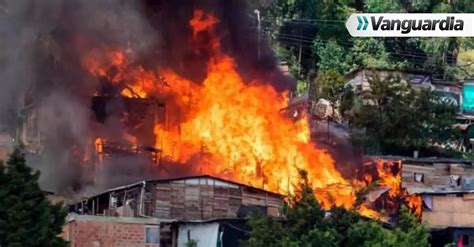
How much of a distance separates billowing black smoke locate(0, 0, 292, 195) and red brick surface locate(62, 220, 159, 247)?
7.88 m

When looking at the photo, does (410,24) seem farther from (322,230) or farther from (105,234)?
(105,234)

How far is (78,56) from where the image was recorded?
115 ft

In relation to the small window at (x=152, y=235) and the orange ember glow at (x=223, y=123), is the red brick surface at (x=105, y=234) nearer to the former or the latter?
the small window at (x=152, y=235)

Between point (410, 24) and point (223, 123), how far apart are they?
7537 millimetres

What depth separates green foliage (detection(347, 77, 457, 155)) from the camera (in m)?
34.7

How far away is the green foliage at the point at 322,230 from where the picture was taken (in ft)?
67.4

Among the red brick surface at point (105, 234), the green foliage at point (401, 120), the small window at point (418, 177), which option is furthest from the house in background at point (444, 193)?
the red brick surface at point (105, 234)

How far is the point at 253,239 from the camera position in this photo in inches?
835

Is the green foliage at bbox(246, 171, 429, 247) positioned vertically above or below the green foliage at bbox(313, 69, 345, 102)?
below

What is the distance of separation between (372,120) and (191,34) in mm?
7475

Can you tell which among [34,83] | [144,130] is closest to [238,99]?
[144,130]

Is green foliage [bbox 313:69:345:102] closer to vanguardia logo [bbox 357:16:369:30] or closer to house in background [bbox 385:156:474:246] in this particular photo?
vanguardia logo [bbox 357:16:369:30]

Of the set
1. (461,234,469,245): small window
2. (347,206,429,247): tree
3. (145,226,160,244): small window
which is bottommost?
(461,234,469,245): small window

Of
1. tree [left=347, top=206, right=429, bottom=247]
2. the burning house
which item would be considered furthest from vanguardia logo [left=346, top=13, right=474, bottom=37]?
tree [left=347, top=206, right=429, bottom=247]
